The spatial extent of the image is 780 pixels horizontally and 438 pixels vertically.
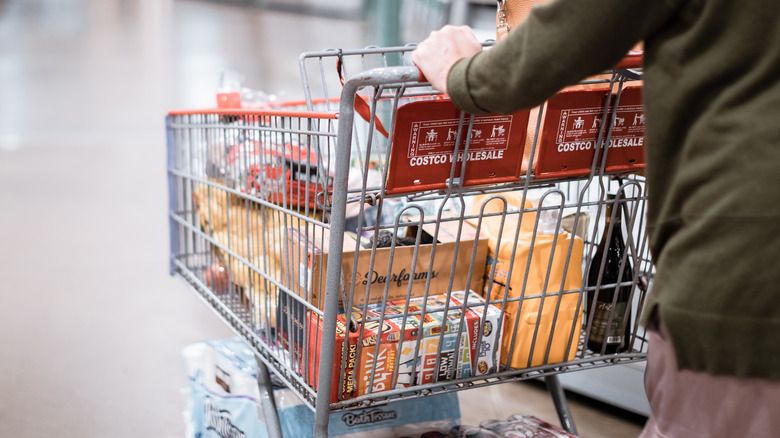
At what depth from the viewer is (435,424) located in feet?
5.93

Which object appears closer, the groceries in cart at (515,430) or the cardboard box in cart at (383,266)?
the cardboard box in cart at (383,266)

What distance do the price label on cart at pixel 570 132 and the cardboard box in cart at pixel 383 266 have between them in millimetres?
201

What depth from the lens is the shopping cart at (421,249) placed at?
3.72 feet

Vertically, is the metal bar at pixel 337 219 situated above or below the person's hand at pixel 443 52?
below

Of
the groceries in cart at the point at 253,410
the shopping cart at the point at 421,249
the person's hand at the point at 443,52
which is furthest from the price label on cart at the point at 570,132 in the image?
the groceries in cart at the point at 253,410

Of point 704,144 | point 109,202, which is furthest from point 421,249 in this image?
point 109,202

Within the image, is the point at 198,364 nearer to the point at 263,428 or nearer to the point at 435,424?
the point at 263,428

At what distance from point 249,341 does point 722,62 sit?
110cm

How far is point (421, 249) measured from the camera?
1314 mm

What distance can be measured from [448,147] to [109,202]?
411 cm

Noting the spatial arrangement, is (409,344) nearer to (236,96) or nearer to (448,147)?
(448,147)

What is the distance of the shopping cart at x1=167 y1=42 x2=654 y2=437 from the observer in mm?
1135

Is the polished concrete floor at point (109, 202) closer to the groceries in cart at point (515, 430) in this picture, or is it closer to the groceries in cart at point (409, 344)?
the groceries in cart at point (515, 430)

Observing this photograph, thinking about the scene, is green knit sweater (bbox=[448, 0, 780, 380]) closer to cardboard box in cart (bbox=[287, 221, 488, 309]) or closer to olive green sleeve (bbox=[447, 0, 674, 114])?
olive green sleeve (bbox=[447, 0, 674, 114])
